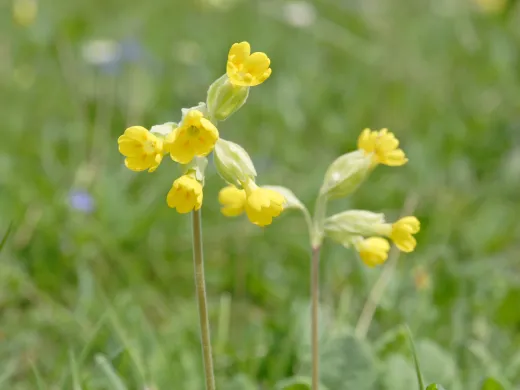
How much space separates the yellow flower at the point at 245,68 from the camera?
1073 mm

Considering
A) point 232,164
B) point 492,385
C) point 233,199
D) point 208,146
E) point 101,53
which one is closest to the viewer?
point 208,146

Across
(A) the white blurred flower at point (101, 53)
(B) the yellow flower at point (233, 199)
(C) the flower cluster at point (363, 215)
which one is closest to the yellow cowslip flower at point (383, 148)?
(C) the flower cluster at point (363, 215)

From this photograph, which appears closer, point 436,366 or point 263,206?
point 263,206

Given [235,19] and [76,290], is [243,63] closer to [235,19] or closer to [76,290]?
[76,290]

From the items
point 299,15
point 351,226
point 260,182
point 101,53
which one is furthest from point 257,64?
point 299,15

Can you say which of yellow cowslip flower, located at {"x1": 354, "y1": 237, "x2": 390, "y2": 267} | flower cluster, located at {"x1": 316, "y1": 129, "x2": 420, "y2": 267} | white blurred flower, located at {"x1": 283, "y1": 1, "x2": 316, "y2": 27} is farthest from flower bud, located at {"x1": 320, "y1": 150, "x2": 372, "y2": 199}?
Result: white blurred flower, located at {"x1": 283, "y1": 1, "x2": 316, "y2": 27}

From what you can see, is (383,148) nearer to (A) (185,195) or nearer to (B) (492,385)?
(A) (185,195)

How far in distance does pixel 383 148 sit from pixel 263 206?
12.2 inches

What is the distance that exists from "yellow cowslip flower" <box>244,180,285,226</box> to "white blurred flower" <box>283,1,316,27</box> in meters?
2.98

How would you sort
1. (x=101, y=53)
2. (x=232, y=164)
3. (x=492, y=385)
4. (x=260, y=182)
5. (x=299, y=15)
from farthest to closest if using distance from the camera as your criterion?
(x=299, y=15) < (x=101, y=53) < (x=260, y=182) < (x=492, y=385) < (x=232, y=164)

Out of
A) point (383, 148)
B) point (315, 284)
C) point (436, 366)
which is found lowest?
point (436, 366)

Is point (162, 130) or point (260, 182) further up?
point (162, 130)

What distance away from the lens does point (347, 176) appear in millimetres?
1305

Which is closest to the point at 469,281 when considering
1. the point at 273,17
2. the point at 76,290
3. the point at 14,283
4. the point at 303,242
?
the point at 303,242
